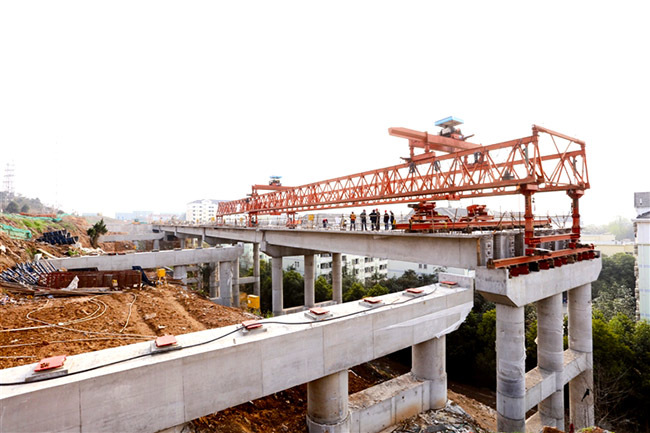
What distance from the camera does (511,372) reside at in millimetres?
12125

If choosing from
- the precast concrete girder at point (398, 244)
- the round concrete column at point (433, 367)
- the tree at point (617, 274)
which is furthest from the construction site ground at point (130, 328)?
the tree at point (617, 274)

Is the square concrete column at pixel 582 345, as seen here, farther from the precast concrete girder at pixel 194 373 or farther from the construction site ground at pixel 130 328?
the precast concrete girder at pixel 194 373

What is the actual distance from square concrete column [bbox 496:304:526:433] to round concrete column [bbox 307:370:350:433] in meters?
8.04

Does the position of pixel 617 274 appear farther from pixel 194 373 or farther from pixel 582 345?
pixel 194 373

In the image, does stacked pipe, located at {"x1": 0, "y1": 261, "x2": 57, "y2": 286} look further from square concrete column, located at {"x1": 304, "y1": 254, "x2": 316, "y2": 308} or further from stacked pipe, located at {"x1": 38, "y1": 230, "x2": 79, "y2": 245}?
square concrete column, located at {"x1": 304, "y1": 254, "x2": 316, "y2": 308}

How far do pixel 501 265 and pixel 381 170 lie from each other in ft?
39.4

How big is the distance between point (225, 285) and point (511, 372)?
2054 cm

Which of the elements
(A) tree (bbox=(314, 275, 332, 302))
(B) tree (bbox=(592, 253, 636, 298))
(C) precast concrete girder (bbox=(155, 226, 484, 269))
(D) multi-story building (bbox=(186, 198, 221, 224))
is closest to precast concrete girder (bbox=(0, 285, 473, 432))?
(C) precast concrete girder (bbox=(155, 226, 484, 269))

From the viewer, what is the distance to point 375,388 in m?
9.60

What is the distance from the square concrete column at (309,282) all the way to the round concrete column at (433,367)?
749 inches

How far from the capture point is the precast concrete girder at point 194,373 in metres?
4.83

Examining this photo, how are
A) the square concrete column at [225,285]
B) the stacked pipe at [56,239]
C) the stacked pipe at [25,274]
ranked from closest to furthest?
the stacked pipe at [25,274] < the square concrete column at [225,285] < the stacked pipe at [56,239]

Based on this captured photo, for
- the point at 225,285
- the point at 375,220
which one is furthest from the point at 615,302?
the point at 225,285

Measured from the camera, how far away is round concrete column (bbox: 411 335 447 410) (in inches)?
390
